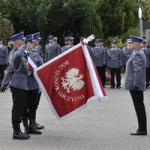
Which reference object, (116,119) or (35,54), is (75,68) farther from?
(116,119)

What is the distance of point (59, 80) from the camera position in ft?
41.2

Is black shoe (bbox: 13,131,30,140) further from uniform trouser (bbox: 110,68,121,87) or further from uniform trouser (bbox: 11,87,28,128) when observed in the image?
uniform trouser (bbox: 110,68,121,87)

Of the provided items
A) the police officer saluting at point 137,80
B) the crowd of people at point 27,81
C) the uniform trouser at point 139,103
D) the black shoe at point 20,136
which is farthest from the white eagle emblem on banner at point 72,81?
the black shoe at point 20,136

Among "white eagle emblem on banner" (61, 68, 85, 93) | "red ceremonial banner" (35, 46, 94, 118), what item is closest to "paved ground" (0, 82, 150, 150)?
"red ceremonial banner" (35, 46, 94, 118)

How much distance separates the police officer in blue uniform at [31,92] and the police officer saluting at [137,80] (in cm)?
184

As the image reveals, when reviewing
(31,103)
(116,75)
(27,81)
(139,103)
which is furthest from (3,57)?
(139,103)

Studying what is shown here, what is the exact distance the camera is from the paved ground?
11422 mm

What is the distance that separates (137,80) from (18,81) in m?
2.34

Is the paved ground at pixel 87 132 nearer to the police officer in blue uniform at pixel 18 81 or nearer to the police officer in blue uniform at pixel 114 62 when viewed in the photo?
the police officer in blue uniform at pixel 18 81

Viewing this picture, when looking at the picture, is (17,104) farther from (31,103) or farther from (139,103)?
(139,103)

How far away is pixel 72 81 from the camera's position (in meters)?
12.5

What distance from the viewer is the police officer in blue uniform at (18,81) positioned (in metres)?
12.1

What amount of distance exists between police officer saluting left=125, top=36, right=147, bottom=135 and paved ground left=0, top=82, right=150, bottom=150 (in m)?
0.42

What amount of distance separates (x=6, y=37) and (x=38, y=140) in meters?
22.1
